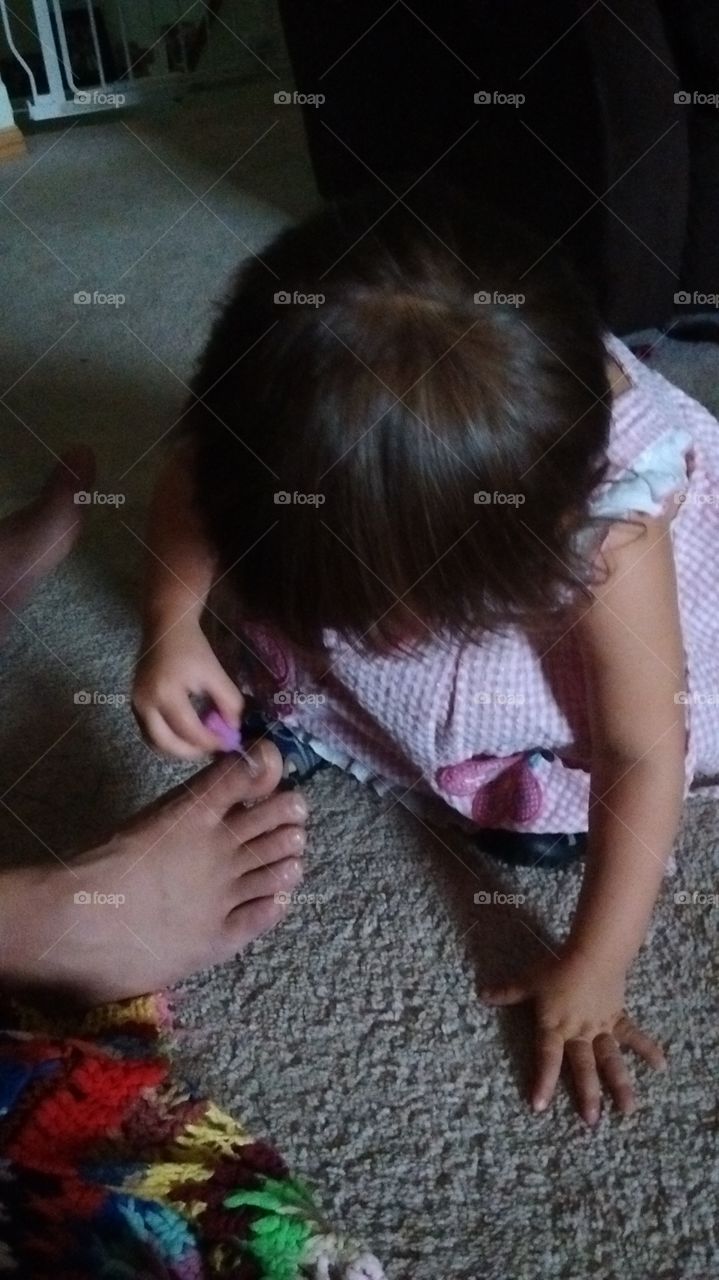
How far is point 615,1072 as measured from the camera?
0.63 meters

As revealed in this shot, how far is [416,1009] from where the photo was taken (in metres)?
0.68

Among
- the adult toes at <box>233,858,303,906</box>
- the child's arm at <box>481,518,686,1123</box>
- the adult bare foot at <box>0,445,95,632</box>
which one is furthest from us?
the adult bare foot at <box>0,445,95,632</box>

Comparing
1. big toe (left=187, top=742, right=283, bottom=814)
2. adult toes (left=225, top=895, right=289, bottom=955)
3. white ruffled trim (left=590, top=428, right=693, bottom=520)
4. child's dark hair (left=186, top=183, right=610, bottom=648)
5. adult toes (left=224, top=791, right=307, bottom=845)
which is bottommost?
adult toes (left=225, top=895, right=289, bottom=955)

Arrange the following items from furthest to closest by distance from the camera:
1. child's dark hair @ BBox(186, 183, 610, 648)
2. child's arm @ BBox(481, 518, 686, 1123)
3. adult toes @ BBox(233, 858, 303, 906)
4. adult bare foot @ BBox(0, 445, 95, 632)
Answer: adult bare foot @ BBox(0, 445, 95, 632), adult toes @ BBox(233, 858, 303, 906), child's arm @ BBox(481, 518, 686, 1123), child's dark hair @ BBox(186, 183, 610, 648)

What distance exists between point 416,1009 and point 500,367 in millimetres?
389

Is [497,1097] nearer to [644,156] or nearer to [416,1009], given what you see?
[416,1009]

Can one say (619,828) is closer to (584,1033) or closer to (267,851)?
(584,1033)

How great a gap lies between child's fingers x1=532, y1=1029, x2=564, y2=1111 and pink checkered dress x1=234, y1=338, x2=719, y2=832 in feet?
0.46

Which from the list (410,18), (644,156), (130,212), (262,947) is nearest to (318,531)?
(262,947)

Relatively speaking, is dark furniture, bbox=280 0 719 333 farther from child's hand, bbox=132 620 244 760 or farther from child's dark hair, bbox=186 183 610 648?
child's hand, bbox=132 620 244 760

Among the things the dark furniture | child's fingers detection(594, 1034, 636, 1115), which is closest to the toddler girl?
child's fingers detection(594, 1034, 636, 1115)

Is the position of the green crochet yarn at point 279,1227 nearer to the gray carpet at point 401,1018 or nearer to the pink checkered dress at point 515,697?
the gray carpet at point 401,1018

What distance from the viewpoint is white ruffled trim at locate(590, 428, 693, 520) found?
579 millimetres

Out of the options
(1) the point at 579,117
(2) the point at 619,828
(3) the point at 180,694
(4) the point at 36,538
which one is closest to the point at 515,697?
(2) the point at 619,828
